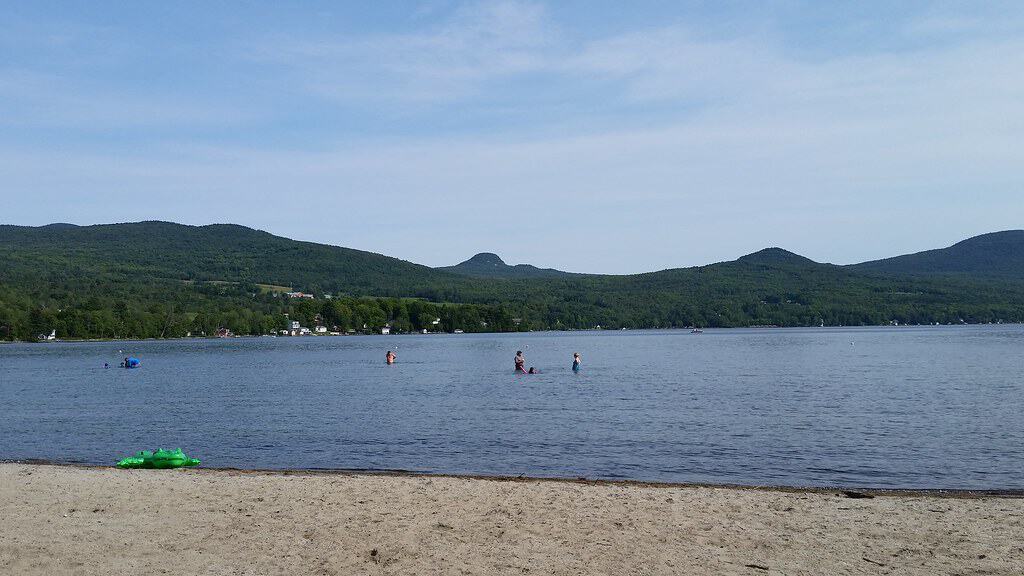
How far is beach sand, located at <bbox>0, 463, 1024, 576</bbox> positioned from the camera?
34.5 feet

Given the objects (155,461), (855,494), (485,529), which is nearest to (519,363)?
(155,461)

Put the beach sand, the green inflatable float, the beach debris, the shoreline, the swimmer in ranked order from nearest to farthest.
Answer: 1. the beach sand
2. the beach debris
3. the shoreline
4. the green inflatable float
5. the swimmer

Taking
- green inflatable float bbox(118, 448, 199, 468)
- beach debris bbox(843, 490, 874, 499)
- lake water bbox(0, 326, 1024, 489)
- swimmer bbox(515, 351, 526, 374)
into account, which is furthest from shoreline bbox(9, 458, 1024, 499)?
swimmer bbox(515, 351, 526, 374)

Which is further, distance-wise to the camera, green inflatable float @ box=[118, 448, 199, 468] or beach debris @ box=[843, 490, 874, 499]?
green inflatable float @ box=[118, 448, 199, 468]

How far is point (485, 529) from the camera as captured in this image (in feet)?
40.8

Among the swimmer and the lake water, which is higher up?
the swimmer

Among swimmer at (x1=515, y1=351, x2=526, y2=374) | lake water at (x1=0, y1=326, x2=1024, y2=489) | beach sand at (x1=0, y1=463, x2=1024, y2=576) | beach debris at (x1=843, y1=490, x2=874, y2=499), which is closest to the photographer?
beach sand at (x1=0, y1=463, x2=1024, y2=576)

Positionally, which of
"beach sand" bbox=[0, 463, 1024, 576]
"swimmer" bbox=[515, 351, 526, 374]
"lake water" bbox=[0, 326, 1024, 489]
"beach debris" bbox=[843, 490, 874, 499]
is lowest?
"lake water" bbox=[0, 326, 1024, 489]

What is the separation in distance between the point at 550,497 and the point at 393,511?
9.15 ft

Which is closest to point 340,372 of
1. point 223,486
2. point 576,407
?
point 576,407

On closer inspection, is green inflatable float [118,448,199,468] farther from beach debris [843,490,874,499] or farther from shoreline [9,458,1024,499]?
beach debris [843,490,874,499]

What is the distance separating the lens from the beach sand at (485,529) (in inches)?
414

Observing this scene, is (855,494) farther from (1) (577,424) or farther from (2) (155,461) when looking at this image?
(2) (155,461)

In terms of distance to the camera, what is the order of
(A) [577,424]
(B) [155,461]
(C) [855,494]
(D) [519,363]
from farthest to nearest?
(D) [519,363], (A) [577,424], (B) [155,461], (C) [855,494]
